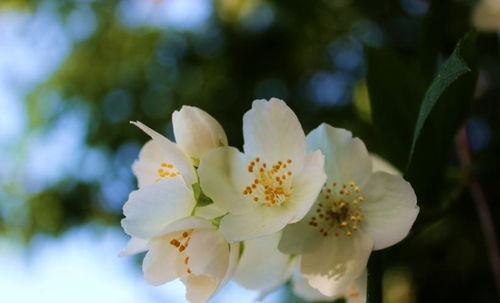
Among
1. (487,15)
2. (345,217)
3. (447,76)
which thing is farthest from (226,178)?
(487,15)

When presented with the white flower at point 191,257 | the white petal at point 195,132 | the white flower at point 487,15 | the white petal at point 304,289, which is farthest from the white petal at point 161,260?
the white flower at point 487,15

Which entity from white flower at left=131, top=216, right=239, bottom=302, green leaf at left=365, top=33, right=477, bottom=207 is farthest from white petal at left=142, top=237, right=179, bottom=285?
green leaf at left=365, top=33, right=477, bottom=207

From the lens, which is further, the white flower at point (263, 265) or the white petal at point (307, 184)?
the white flower at point (263, 265)

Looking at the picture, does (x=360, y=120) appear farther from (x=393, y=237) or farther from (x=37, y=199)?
(x=37, y=199)

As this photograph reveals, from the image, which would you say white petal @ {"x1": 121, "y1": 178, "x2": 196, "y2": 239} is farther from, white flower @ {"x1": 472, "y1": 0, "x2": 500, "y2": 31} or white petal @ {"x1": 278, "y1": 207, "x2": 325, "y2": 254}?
white flower @ {"x1": 472, "y1": 0, "x2": 500, "y2": 31}

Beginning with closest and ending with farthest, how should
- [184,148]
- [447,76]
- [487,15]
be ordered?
1. [447,76]
2. [184,148]
3. [487,15]

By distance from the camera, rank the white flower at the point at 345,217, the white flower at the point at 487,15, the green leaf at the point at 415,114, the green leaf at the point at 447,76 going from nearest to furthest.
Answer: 1. the green leaf at the point at 447,76
2. the white flower at the point at 345,217
3. the green leaf at the point at 415,114
4. the white flower at the point at 487,15

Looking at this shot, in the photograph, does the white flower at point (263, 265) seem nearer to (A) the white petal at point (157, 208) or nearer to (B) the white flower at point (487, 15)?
(A) the white petal at point (157, 208)

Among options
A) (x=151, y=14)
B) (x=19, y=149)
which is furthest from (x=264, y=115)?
(x=19, y=149)

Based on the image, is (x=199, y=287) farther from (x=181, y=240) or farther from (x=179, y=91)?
(x=179, y=91)
